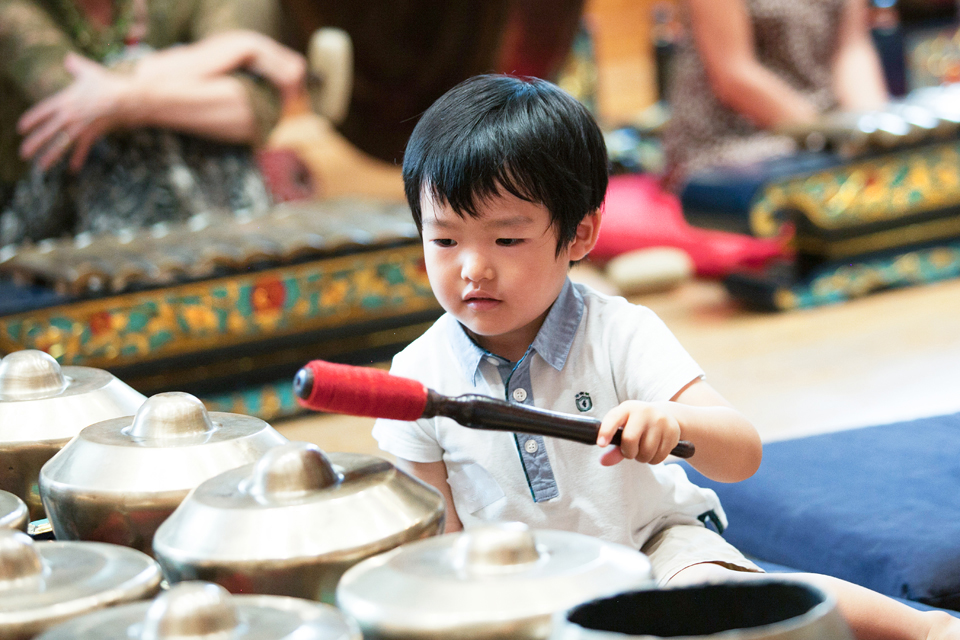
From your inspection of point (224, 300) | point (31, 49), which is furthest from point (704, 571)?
point (31, 49)

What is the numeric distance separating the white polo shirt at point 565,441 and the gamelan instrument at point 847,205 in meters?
1.64

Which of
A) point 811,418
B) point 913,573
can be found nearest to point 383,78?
point 811,418

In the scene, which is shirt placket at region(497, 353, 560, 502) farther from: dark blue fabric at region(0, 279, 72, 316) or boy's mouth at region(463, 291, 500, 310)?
dark blue fabric at region(0, 279, 72, 316)

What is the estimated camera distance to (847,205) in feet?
7.97

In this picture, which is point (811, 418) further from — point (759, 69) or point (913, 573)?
point (759, 69)

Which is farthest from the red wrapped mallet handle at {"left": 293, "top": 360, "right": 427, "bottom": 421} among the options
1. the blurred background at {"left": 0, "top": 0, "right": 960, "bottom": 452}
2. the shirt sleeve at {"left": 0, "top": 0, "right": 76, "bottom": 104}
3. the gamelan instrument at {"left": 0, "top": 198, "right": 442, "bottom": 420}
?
the shirt sleeve at {"left": 0, "top": 0, "right": 76, "bottom": 104}

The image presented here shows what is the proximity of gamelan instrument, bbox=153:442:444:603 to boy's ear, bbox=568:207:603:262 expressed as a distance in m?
0.39

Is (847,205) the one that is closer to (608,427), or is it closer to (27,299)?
(27,299)

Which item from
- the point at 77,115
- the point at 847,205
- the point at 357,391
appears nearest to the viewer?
the point at 357,391

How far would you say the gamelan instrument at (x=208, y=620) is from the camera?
333 mm

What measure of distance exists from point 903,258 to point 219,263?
1.57 metres

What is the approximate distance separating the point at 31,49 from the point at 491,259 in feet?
5.57

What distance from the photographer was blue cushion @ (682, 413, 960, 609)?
0.91 metres

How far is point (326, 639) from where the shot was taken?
0.34 m
